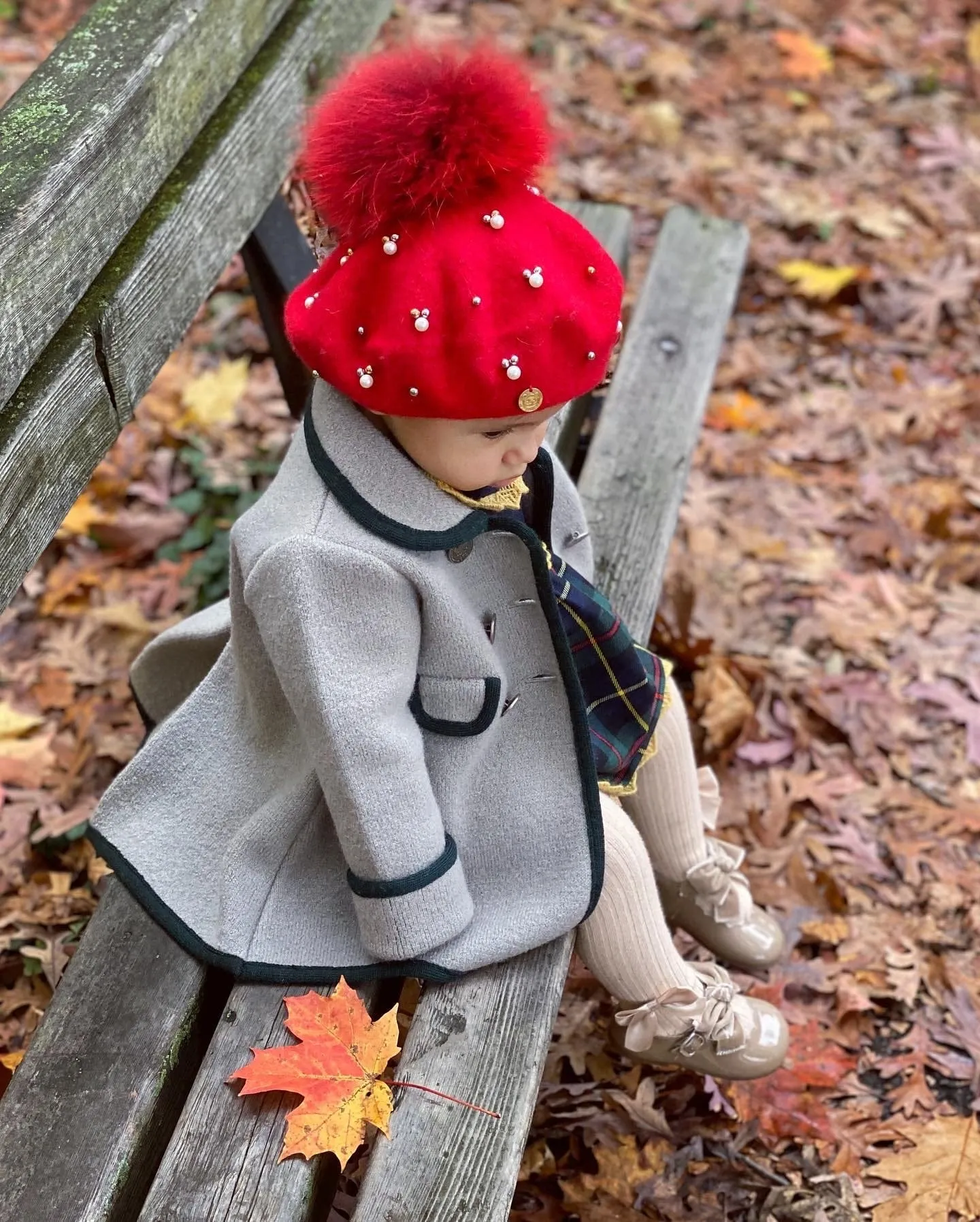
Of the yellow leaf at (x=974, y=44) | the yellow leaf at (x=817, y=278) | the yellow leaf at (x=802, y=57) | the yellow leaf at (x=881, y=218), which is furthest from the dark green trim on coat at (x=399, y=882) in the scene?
the yellow leaf at (x=974, y=44)

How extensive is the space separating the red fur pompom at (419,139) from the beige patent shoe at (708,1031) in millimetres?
1369

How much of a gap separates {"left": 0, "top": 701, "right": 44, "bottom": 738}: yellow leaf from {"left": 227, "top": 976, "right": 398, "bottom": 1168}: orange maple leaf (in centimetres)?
141

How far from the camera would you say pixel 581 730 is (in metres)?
2.07

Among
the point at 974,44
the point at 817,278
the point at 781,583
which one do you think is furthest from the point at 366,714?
the point at 974,44

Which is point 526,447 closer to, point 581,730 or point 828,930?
point 581,730

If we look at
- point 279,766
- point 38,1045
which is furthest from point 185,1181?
point 279,766

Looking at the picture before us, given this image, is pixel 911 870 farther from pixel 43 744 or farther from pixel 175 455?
pixel 175 455

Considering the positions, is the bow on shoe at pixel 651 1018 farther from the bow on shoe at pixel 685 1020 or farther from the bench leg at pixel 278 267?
the bench leg at pixel 278 267

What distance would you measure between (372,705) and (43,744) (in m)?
1.49

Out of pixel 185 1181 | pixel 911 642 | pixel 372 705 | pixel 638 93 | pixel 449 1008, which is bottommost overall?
pixel 911 642

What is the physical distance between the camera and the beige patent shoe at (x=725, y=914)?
2602 millimetres

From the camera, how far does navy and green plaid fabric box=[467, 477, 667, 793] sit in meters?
2.20

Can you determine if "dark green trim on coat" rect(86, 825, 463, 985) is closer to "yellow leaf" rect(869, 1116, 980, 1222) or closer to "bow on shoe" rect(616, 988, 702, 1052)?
"bow on shoe" rect(616, 988, 702, 1052)

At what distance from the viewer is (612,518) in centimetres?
286
